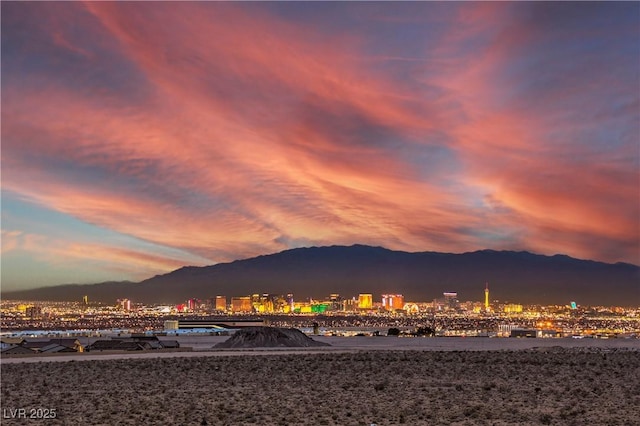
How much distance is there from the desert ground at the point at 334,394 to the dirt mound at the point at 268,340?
55.6m

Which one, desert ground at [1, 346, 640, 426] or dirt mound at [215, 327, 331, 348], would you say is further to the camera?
dirt mound at [215, 327, 331, 348]

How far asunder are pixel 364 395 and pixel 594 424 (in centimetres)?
1021

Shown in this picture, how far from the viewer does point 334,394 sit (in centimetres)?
2947

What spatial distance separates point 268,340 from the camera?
106 meters

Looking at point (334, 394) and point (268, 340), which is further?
point (268, 340)

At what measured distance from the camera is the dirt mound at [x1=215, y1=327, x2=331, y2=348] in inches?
4063

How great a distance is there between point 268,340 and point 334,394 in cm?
7730

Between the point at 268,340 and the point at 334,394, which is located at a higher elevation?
the point at 334,394

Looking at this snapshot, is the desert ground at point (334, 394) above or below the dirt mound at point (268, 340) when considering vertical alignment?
above

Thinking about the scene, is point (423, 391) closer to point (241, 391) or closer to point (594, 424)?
point (241, 391)

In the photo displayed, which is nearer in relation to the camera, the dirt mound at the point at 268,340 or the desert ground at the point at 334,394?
the desert ground at the point at 334,394

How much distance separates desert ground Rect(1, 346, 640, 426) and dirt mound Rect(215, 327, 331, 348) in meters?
55.6

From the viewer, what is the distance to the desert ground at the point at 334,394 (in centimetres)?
2262

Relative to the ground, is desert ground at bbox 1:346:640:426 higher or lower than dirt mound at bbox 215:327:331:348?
higher
